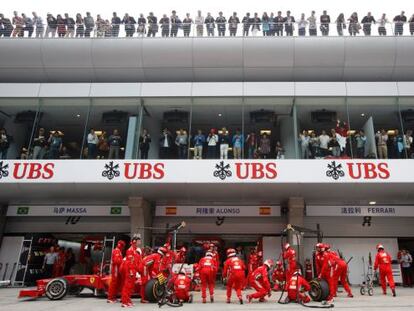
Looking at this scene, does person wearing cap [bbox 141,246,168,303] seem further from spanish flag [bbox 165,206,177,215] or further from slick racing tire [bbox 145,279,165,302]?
spanish flag [bbox 165,206,177,215]

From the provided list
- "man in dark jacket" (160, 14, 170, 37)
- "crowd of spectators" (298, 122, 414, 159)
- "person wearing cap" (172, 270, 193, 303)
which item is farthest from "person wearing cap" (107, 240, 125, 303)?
"man in dark jacket" (160, 14, 170, 37)

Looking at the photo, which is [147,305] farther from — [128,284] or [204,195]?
[204,195]

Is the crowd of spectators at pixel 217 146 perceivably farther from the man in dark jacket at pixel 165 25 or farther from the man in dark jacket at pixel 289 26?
the man in dark jacket at pixel 289 26

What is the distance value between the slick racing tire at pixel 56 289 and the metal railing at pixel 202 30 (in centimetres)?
1267

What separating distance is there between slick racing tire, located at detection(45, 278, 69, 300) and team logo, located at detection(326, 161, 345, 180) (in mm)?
11048

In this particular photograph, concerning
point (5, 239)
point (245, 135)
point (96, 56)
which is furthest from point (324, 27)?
point (5, 239)

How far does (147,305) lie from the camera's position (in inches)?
413

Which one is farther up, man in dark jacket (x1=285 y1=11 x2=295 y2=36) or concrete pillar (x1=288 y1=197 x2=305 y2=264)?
man in dark jacket (x1=285 y1=11 x2=295 y2=36)

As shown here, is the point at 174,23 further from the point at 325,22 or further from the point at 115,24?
the point at 325,22

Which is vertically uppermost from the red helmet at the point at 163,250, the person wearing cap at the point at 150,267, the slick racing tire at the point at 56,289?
the red helmet at the point at 163,250

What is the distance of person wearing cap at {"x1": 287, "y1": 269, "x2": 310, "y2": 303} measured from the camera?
1090 centimetres

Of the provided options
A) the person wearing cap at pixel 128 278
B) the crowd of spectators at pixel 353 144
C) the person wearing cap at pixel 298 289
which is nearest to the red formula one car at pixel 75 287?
the person wearing cap at pixel 128 278

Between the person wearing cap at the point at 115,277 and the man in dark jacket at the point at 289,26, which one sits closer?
the person wearing cap at the point at 115,277

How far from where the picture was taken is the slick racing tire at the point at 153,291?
11031mm
